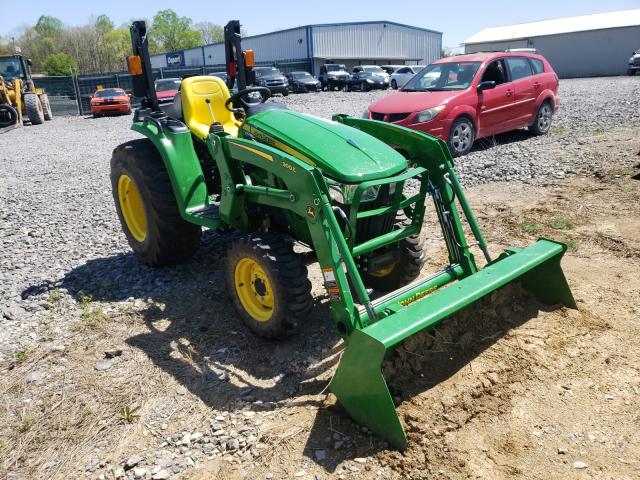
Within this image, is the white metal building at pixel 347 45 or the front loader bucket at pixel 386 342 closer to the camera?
the front loader bucket at pixel 386 342

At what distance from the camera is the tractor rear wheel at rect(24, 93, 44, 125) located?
62.5 ft

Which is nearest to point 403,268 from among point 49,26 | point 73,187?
point 73,187

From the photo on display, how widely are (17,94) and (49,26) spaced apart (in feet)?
208

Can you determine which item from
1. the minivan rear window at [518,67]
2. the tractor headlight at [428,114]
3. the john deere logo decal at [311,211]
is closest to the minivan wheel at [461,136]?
the tractor headlight at [428,114]

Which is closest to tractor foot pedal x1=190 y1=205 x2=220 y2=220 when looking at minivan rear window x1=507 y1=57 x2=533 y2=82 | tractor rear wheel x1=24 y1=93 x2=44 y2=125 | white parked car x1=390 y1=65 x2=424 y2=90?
minivan rear window x1=507 y1=57 x2=533 y2=82

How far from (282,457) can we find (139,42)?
3500mm

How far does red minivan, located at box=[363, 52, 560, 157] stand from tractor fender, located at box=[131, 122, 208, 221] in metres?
4.81

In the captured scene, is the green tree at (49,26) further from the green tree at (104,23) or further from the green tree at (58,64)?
the green tree at (58,64)

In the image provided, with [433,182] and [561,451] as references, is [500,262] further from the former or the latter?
[561,451]

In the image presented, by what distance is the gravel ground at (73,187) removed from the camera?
4.73m

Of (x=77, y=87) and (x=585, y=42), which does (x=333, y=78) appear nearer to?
(x=77, y=87)

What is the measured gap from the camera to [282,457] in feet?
8.73

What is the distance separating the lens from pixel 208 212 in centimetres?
415

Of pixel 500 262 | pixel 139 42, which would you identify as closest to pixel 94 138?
pixel 139 42
